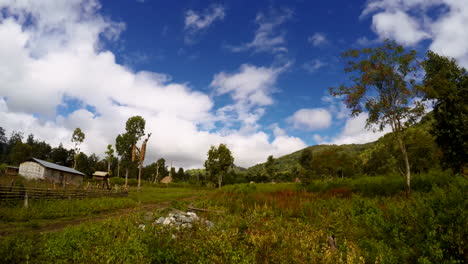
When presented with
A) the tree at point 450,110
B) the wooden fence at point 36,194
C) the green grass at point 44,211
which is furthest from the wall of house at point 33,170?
the tree at point 450,110

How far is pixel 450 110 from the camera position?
713 inches

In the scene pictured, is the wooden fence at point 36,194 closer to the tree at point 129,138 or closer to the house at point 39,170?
the house at point 39,170

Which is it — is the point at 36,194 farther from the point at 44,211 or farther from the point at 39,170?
the point at 39,170

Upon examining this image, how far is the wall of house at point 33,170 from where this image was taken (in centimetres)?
3588

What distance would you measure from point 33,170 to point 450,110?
51.4 meters

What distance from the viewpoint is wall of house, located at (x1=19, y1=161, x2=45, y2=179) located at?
35.9 meters

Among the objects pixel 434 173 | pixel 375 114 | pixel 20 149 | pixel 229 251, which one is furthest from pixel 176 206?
pixel 20 149

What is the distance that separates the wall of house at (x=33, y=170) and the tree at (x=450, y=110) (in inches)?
1877

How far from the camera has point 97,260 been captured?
6.27 meters

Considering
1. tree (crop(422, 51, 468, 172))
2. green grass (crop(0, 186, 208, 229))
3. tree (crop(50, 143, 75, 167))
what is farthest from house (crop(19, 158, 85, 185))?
tree (crop(50, 143, 75, 167))

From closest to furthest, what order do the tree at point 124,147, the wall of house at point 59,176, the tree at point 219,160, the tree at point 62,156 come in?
the wall of house at point 59,176 < the tree at point 124,147 < the tree at point 219,160 < the tree at point 62,156

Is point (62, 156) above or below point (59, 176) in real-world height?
above

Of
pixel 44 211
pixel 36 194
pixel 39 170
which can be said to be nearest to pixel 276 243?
pixel 44 211

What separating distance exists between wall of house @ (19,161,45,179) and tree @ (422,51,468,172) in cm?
4767
